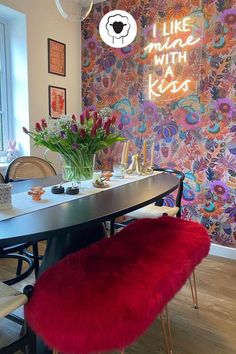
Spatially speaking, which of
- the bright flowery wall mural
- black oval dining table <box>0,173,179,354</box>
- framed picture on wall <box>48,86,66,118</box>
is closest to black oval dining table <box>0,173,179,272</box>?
black oval dining table <box>0,173,179,354</box>

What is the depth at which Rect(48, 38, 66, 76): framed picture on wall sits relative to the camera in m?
2.92

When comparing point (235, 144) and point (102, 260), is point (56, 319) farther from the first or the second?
point (235, 144)

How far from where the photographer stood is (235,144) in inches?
99.7

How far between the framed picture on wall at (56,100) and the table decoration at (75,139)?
1531 millimetres

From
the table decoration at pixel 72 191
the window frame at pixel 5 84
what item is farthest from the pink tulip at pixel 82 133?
the window frame at pixel 5 84

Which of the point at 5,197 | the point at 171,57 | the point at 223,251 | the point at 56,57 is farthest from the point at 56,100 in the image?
the point at 223,251

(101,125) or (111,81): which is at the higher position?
(111,81)

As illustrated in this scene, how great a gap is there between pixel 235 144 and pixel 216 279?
112 cm

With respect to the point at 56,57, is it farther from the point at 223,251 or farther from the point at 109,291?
the point at 109,291

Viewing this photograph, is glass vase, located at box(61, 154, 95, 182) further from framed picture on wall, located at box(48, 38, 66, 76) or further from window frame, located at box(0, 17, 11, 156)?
framed picture on wall, located at box(48, 38, 66, 76)

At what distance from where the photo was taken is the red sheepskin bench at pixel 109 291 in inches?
34.1

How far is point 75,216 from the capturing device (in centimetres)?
108

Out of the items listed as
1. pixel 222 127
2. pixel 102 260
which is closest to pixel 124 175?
pixel 102 260

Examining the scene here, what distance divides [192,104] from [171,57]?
19.0 inches
